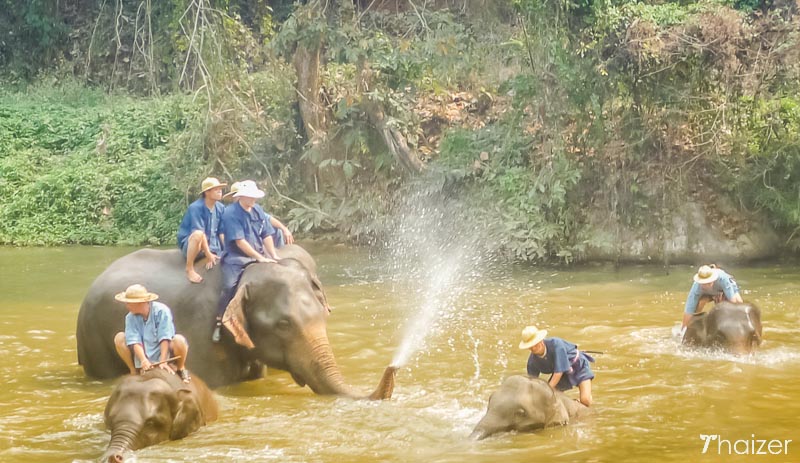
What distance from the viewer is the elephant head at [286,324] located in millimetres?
8992

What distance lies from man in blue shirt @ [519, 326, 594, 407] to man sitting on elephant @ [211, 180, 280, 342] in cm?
267

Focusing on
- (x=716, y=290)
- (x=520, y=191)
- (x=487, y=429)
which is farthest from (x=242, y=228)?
(x=520, y=191)

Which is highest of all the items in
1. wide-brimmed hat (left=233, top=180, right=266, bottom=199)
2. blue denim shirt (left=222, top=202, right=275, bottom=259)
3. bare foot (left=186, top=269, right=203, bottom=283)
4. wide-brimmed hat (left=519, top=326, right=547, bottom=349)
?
wide-brimmed hat (left=233, top=180, right=266, bottom=199)

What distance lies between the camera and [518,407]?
7430 millimetres

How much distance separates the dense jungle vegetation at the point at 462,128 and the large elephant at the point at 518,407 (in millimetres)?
8569

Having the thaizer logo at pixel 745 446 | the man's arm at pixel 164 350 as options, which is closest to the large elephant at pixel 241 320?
the man's arm at pixel 164 350

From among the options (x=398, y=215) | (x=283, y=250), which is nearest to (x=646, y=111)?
(x=398, y=215)

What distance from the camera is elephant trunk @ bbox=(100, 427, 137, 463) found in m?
7.12

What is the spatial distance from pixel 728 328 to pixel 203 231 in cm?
493

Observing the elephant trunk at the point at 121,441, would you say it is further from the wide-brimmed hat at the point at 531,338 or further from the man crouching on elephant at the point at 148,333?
the wide-brimmed hat at the point at 531,338

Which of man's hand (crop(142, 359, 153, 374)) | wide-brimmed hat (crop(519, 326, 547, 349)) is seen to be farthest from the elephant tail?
man's hand (crop(142, 359, 153, 374))

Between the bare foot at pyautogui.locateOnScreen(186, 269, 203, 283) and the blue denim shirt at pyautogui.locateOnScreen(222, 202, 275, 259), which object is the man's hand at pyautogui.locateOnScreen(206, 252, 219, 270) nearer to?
the bare foot at pyautogui.locateOnScreen(186, 269, 203, 283)

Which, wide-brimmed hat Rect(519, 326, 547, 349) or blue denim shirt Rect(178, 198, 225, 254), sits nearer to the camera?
wide-brimmed hat Rect(519, 326, 547, 349)

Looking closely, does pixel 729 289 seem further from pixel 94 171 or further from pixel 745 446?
pixel 94 171
